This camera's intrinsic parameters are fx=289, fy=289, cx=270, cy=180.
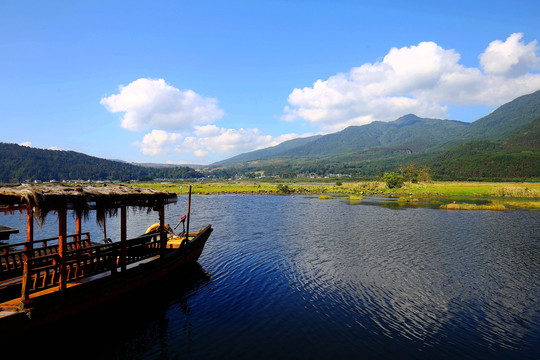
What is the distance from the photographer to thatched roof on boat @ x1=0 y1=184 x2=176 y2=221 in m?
10.4

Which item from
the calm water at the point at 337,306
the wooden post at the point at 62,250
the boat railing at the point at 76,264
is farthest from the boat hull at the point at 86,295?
the calm water at the point at 337,306

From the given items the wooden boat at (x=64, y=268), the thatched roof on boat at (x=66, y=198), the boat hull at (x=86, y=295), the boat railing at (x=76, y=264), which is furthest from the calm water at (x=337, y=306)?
the thatched roof on boat at (x=66, y=198)

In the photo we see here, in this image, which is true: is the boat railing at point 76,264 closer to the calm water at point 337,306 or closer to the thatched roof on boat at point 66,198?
the thatched roof on boat at point 66,198

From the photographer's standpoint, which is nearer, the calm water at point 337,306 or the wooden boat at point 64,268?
the wooden boat at point 64,268

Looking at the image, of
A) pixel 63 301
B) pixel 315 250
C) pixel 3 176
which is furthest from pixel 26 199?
pixel 3 176

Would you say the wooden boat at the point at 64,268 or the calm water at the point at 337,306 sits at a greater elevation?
the wooden boat at the point at 64,268

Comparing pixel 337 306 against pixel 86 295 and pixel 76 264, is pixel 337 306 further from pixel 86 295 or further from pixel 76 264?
pixel 76 264

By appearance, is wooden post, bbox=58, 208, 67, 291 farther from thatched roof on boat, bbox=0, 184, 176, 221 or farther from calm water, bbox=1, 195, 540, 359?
calm water, bbox=1, 195, 540, 359

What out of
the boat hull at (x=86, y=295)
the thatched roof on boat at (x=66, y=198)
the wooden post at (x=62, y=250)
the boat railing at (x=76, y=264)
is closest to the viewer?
the boat hull at (x=86, y=295)

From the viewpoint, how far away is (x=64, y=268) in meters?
11.8

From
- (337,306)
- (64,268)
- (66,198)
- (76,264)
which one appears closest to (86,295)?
(64,268)

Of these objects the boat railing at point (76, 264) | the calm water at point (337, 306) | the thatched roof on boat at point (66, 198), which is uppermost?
the thatched roof on boat at point (66, 198)

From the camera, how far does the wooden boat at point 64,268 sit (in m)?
10.5

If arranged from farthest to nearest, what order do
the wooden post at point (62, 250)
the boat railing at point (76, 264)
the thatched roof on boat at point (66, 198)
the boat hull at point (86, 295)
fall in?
the wooden post at point (62, 250) < the boat railing at point (76, 264) < the thatched roof on boat at point (66, 198) < the boat hull at point (86, 295)
